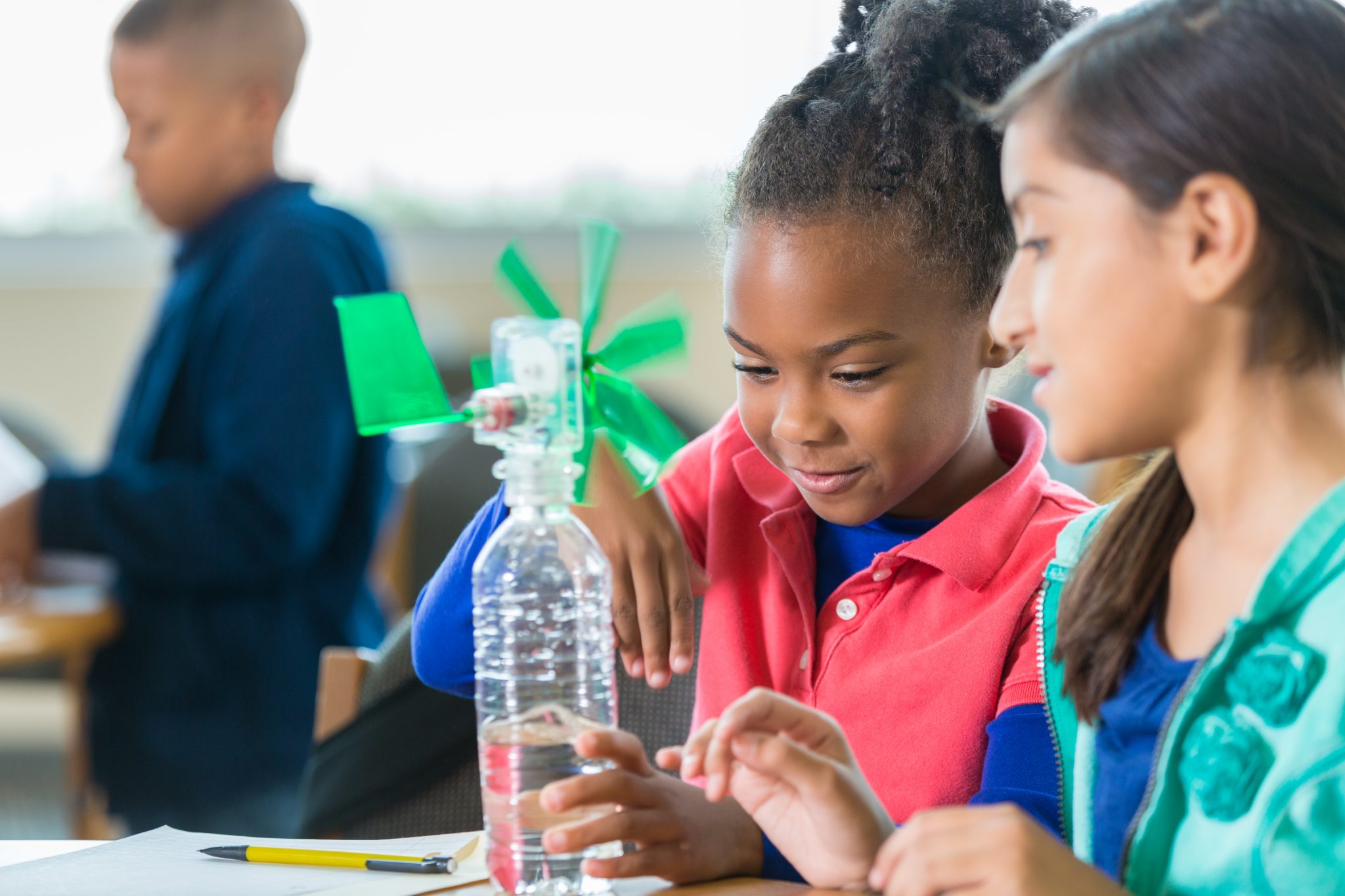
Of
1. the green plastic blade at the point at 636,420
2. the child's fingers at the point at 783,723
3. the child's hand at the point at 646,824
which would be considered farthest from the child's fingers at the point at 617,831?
the green plastic blade at the point at 636,420

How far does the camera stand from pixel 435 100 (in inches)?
142

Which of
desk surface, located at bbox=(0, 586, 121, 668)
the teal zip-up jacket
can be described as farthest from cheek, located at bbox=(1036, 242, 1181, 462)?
desk surface, located at bbox=(0, 586, 121, 668)

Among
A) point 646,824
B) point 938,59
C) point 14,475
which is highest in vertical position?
point 938,59

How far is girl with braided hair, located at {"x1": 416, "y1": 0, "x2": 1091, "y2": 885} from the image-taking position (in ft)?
3.36

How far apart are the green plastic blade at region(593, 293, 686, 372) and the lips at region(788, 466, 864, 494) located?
227 millimetres

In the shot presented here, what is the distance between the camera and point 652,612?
1041 millimetres

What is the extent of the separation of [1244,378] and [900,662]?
0.43 m

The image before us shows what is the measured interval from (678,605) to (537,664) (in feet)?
0.45

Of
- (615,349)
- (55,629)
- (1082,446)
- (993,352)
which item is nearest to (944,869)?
(1082,446)

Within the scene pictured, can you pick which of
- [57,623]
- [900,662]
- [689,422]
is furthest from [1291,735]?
[57,623]

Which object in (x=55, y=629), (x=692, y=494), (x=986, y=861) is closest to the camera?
(x=986, y=861)

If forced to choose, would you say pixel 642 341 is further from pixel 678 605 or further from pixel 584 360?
pixel 678 605

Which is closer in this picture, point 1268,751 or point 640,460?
point 1268,751

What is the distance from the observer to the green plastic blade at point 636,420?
0.86m
